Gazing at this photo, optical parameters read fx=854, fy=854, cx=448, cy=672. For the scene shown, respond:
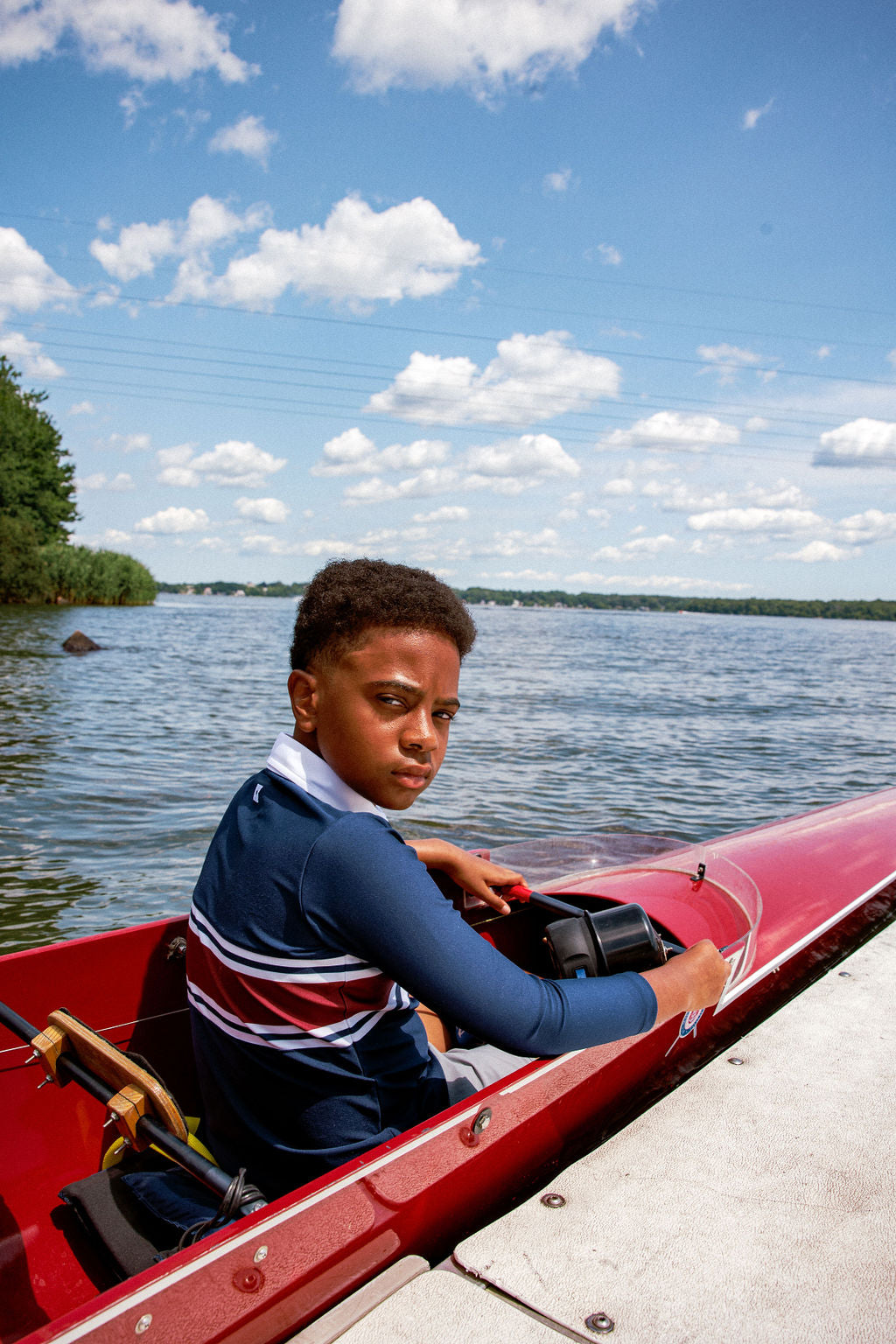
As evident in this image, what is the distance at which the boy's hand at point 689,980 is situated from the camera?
1.90m

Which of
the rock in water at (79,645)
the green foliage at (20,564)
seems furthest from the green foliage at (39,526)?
the rock in water at (79,645)

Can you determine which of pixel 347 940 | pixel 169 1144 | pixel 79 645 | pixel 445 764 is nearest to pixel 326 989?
pixel 347 940

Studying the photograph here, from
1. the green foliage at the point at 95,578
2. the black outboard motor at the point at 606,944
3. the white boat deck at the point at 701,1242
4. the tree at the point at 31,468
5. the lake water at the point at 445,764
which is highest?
the tree at the point at 31,468

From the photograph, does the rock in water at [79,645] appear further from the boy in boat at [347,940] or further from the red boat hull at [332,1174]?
the boy in boat at [347,940]

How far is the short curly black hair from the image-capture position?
1.71m

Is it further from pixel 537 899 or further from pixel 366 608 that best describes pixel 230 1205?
pixel 537 899

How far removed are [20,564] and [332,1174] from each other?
46.1m

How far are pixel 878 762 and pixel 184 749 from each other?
31.2 feet

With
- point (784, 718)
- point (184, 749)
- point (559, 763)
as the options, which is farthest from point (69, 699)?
point (784, 718)

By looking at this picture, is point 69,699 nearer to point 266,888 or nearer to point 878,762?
point 878,762

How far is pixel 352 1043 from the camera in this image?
5.30ft

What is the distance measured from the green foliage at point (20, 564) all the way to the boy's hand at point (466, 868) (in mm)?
43916

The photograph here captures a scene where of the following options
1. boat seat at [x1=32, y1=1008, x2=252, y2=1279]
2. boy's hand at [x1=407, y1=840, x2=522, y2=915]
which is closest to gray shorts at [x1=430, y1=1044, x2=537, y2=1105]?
boy's hand at [x1=407, y1=840, x2=522, y2=915]

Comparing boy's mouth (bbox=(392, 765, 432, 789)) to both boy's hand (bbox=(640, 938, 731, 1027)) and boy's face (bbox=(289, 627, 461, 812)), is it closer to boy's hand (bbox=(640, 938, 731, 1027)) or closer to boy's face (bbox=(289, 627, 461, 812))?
boy's face (bbox=(289, 627, 461, 812))
